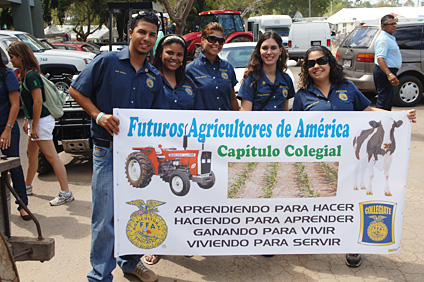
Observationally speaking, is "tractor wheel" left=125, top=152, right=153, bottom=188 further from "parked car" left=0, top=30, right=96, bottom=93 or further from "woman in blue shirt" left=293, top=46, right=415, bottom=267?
"parked car" left=0, top=30, right=96, bottom=93

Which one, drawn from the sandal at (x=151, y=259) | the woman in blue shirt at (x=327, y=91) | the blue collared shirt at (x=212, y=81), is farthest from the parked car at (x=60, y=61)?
the woman in blue shirt at (x=327, y=91)

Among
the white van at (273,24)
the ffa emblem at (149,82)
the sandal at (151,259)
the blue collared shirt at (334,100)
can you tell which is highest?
the white van at (273,24)

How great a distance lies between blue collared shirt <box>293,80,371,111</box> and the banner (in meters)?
0.27

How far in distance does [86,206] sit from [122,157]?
2.24m

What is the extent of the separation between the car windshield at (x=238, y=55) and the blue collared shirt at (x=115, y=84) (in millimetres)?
6582

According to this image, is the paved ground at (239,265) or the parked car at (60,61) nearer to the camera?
the paved ground at (239,265)

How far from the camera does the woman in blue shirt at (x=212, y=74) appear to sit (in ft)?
12.4

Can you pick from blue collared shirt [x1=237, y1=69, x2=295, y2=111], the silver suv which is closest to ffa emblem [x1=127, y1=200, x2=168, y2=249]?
blue collared shirt [x1=237, y1=69, x2=295, y2=111]

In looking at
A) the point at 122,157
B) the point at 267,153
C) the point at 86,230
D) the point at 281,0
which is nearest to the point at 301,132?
the point at 267,153

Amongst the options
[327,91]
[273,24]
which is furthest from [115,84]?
[273,24]

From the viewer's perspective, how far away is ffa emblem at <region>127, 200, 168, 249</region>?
3014 mm

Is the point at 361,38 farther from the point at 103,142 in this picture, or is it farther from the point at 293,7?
the point at 293,7

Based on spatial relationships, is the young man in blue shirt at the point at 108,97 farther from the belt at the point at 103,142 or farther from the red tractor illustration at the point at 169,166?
the red tractor illustration at the point at 169,166

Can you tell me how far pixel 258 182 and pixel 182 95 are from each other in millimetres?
1048
